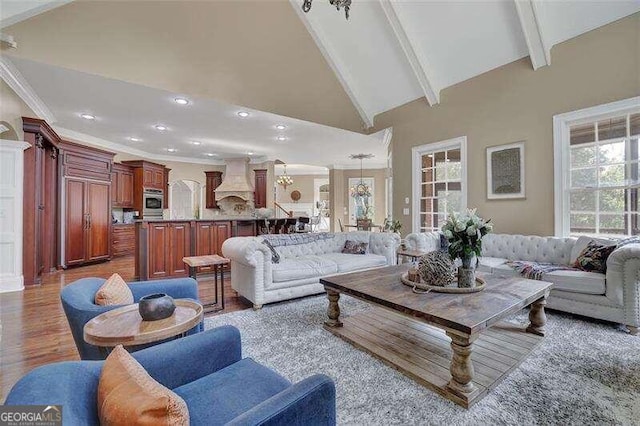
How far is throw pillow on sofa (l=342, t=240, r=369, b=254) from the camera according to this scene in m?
4.43

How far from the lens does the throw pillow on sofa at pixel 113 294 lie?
1.69 m

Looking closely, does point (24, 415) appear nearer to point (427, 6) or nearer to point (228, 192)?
point (427, 6)

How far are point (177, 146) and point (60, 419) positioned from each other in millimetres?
7754

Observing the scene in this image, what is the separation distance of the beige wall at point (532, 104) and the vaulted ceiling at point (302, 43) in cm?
17

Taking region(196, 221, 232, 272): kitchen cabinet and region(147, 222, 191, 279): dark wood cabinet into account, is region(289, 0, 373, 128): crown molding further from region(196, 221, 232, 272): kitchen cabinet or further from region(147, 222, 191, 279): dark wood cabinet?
region(147, 222, 191, 279): dark wood cabinet

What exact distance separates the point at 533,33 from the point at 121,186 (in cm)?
893

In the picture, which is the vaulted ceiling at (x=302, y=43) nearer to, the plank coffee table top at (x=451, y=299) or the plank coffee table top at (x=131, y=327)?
the plank coffee table top at (x=451, y=299)

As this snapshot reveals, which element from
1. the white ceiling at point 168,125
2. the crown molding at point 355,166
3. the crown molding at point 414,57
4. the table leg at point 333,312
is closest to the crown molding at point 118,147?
the white ceiling at point 168,125

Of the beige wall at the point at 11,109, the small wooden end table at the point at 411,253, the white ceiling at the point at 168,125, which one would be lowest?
the small wooden end table at the point at 411,253

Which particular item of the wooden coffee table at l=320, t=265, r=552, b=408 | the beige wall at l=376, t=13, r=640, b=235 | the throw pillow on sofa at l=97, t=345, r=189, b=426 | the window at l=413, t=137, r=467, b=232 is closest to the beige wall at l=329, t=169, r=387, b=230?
the window at l=413, t=137, r=467, b=232

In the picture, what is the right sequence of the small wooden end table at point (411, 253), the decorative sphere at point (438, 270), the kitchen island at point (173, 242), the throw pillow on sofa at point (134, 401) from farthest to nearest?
the kitchen island at point (173, 242)
the small wooden end table at point (411, 253)
the decorative sphere at point (438, 270)
the throw pillow on sofa at point (134, 401)

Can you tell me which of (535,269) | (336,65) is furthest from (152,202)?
(535,269)

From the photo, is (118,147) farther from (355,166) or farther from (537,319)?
(537,319)

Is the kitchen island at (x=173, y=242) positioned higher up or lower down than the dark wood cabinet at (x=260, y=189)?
lower down
